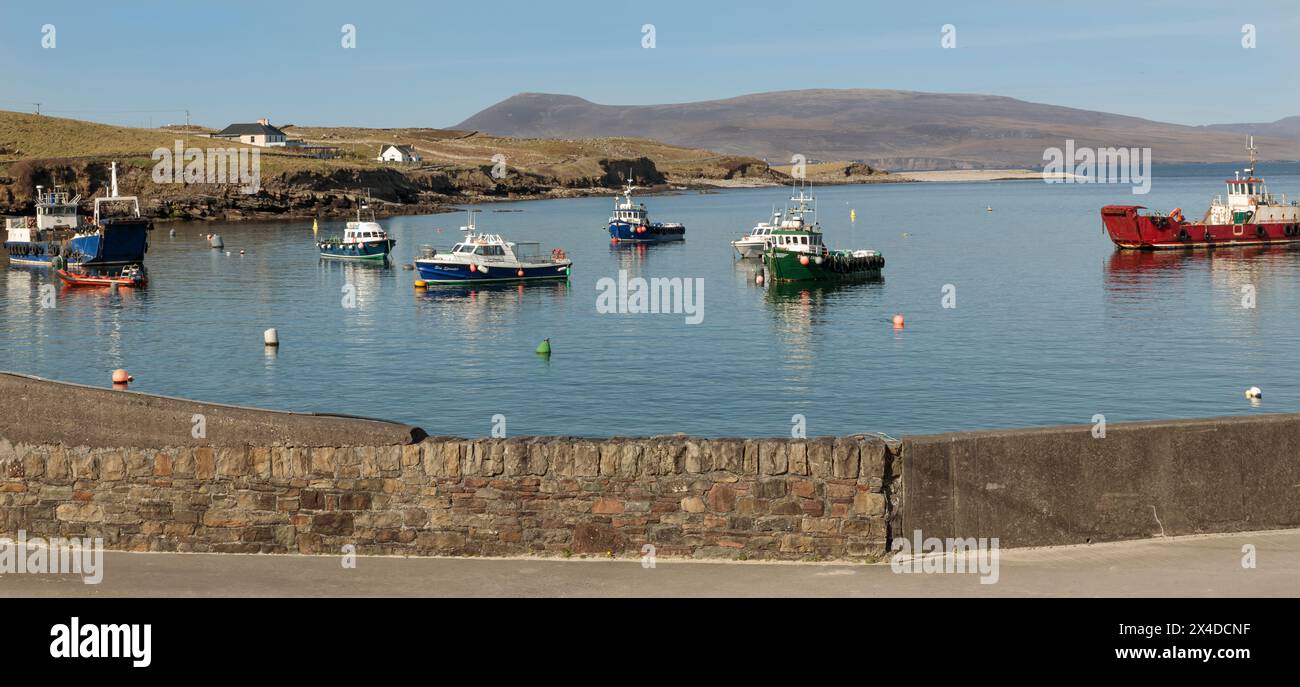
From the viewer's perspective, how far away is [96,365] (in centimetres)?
5247

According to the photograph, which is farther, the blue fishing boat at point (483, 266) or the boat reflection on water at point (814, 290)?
the blue fishing boat at point (483, 266)

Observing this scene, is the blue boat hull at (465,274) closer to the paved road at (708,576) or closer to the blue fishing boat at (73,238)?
the blue fishing boat at (73,238)

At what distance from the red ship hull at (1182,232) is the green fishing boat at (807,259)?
955 inches

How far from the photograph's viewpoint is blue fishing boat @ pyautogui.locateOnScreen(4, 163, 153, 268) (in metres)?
85.8

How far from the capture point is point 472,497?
479 inches

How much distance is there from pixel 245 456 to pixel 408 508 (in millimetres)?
1575

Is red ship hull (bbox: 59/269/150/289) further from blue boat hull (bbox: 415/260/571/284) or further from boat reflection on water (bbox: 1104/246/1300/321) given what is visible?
boat reflection on water (bbox: 1104/246/1300/321)

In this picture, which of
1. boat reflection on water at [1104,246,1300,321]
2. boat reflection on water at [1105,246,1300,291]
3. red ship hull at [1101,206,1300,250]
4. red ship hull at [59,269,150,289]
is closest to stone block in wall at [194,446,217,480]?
boat reflection on water at [1104,246,1300,321]

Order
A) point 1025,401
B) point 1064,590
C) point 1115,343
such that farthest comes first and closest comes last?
1. point 1115,343
2. point 1025,401
3. point 1064,590

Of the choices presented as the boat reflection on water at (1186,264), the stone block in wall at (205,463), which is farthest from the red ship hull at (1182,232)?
the stone block in wall at (205,463)

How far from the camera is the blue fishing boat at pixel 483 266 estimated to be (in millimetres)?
79375

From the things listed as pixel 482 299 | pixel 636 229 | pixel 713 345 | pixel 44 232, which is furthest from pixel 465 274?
pixel 636 229

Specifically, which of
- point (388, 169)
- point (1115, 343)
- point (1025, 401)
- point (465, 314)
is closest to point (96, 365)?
point (465, 314)
